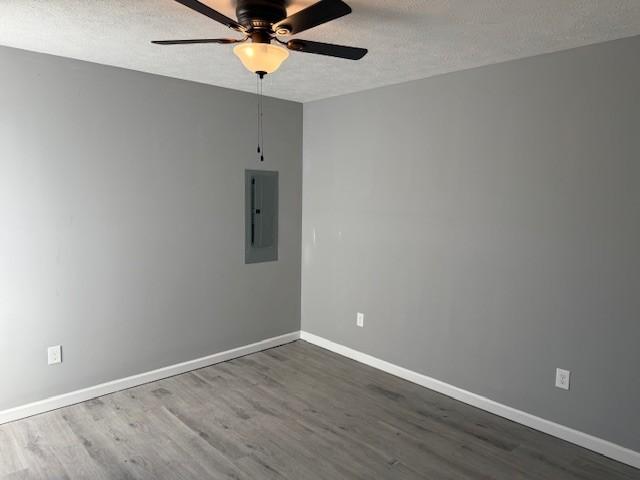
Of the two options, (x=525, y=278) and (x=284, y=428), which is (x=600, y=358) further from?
(x=284, y=428)

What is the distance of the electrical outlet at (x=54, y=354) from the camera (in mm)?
3188

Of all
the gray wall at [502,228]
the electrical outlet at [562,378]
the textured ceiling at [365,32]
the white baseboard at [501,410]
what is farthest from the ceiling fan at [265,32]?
the white baseboard at [501,410]

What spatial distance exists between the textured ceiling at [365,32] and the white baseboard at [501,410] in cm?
228

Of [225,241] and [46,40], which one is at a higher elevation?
[46,40]

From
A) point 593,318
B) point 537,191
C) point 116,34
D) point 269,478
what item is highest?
point 116,34

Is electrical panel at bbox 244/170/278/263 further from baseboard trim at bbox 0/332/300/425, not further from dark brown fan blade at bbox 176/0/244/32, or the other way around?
dark brown fan blade at bbox 176/0/244/32

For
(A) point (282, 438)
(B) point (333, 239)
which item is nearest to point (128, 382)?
(A) point (282, 438)

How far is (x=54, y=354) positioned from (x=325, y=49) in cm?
266

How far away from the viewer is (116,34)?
2.60 m

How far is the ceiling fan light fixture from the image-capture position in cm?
202

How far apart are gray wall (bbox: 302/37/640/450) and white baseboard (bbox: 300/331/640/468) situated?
5 cm

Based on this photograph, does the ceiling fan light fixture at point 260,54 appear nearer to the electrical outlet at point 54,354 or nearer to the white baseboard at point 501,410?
the electrical outlet at point 54,354

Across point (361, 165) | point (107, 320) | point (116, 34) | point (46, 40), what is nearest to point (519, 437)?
point (361, 165)

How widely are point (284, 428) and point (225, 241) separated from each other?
1679 millimetres
